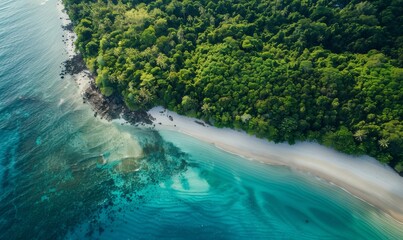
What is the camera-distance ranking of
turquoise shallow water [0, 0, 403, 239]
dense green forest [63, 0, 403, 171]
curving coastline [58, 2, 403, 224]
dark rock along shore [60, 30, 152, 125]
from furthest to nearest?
dark rock along shore [60, 30, 152, 125] < dense green forest [63, 0, 403, 171] < curving coastline [58, 2, 403, 224] < turquoise shallow water [0, 0, 403, 239]

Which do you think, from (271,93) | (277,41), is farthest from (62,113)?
(277,41)

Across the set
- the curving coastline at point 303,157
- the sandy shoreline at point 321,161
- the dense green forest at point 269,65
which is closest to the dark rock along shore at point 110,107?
the curving coastline at point 303,157

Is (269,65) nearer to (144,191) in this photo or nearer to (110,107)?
(144,191)

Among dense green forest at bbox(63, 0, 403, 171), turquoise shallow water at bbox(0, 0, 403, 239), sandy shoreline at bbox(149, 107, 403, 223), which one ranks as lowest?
turquoise shallow water at bbox(0, 0, 403, 239)

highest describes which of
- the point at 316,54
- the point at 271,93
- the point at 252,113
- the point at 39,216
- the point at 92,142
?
the point at 316,54

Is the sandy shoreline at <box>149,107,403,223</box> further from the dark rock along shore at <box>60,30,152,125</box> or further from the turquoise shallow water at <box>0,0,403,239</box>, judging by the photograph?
the dark rock along shore at <box>60,30,152,125</box>

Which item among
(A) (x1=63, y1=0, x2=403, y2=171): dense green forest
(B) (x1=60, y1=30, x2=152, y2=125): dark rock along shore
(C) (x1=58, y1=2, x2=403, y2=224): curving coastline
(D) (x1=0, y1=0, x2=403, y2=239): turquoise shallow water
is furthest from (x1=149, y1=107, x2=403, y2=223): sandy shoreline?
(B) (x1=60, y1=30, x2=152, y2=125): dark rock along shore

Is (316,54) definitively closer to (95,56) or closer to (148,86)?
(148,86)

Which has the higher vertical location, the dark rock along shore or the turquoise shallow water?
the dark rock along shore
